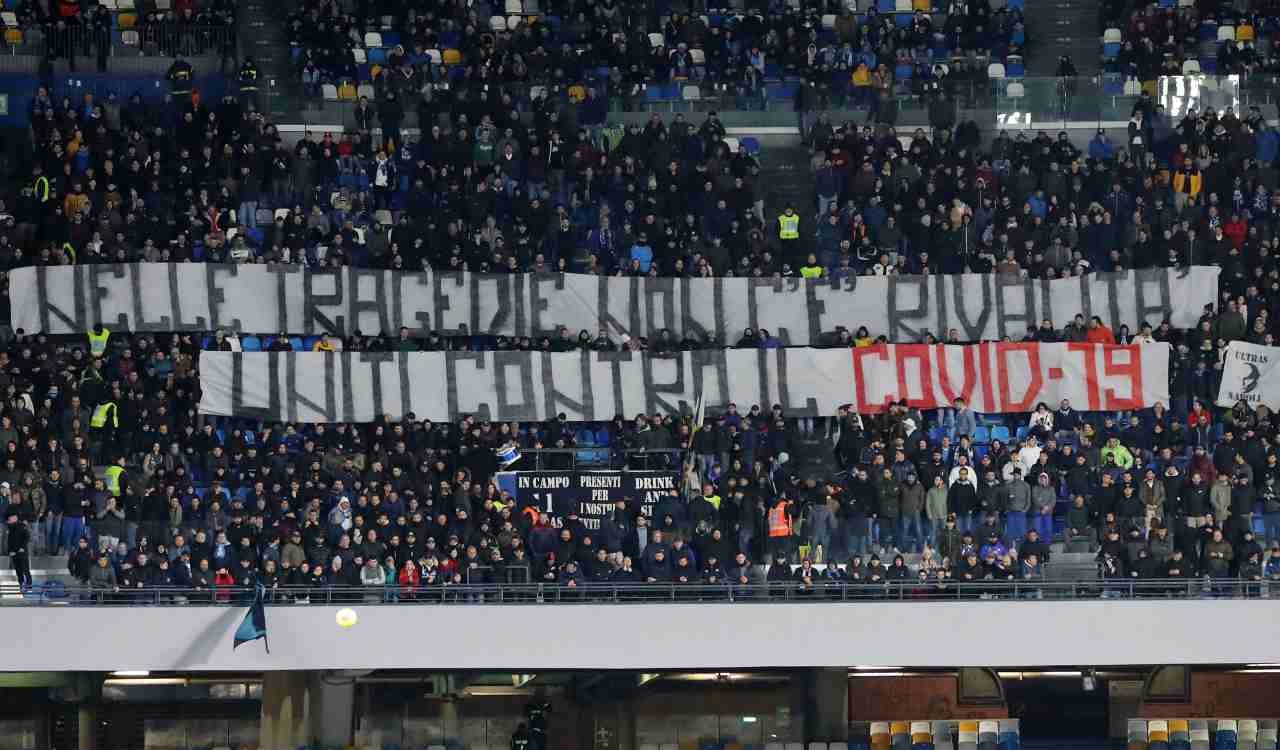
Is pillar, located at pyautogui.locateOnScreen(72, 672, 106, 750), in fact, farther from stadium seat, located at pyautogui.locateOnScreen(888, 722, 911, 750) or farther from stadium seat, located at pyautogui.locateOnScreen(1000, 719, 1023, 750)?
stadium seat, located at pyautogui.locateOnScreen(1000, 719, 1023, 750)

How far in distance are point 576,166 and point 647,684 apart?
7.29m

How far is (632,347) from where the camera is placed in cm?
3092

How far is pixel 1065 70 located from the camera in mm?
35156

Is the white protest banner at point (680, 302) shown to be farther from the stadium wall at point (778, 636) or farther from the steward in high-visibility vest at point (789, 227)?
the stadium wall at point (778, 636)

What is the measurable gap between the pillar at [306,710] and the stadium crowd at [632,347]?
159 centimetres

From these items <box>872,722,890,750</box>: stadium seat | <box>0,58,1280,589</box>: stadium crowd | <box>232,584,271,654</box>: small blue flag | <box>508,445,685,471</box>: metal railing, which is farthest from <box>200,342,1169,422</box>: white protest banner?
<box>232,584,271,654</box>: small blue flag

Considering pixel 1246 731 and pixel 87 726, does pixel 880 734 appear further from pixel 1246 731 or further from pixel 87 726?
pixel 87 726

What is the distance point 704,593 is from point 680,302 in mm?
6182

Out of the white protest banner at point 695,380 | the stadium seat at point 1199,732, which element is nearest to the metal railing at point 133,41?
the white protest banner at point 695,380

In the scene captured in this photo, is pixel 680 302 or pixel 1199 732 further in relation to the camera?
pixel 680 302

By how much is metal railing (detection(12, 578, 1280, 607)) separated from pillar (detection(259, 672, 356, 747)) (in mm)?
1660

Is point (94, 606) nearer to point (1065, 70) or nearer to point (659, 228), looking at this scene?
point (659, 228)

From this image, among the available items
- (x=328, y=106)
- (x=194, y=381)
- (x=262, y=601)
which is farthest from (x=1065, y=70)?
(x=262, y=601)

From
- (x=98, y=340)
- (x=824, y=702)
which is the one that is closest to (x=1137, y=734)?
(x=824, y=702)
